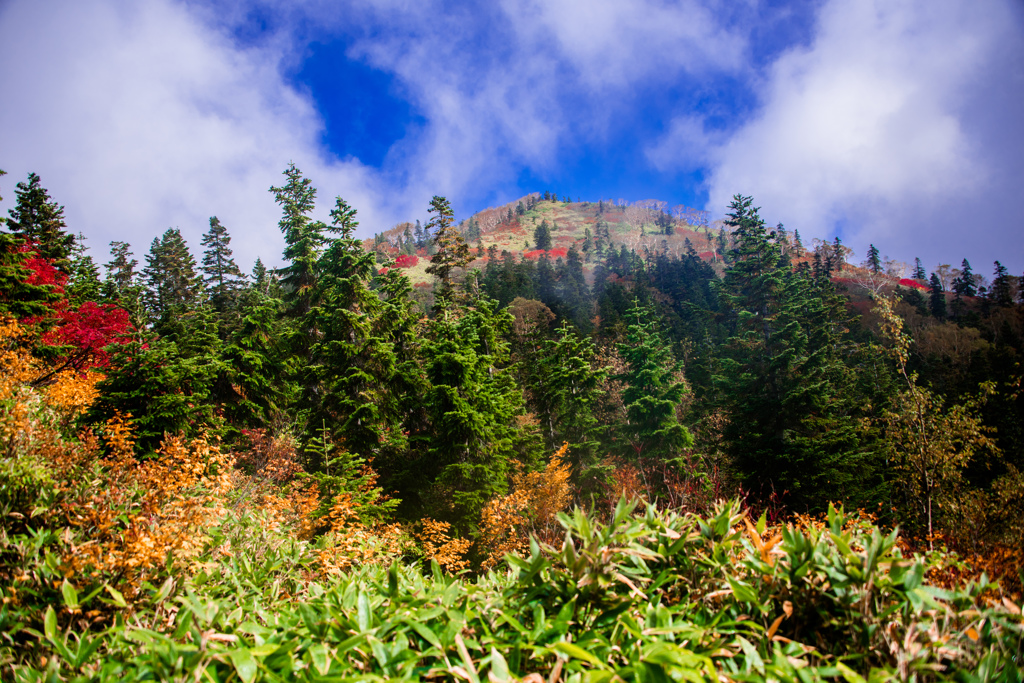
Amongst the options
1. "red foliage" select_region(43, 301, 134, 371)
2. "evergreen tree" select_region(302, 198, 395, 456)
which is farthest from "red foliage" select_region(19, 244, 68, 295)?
"evergreen tree" select_region(302, 198, 395, 456)

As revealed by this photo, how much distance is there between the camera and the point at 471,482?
47.5 feet

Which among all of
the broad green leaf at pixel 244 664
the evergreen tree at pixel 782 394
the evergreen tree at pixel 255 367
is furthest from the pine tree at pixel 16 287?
the evergreen tree at pixel 782 394

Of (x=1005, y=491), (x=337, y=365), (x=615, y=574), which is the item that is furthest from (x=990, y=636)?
(x=337, y=365)

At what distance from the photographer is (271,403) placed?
1769cm

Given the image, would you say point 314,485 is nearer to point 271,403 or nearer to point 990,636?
point 271,403

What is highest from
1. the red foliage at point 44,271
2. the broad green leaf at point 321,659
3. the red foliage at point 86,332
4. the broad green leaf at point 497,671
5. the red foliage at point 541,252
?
the red foliage at point 541,252

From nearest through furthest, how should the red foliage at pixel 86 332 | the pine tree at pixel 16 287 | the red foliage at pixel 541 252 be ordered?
the pine tree at pixel 16 287 < the red foliage at pixel 86 332 < the red foliage at pixel 541 252

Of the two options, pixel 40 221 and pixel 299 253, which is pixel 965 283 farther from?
pixel 40 221

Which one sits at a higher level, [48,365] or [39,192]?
[39,192]

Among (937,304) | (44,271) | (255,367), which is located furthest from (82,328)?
(937,304)

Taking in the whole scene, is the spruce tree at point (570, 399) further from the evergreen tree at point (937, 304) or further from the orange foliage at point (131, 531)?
the evergreen tree at point (937, 304)

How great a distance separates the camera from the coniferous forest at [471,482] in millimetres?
1634

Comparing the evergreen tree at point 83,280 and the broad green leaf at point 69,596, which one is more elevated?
the evergreen tree at point 83,280

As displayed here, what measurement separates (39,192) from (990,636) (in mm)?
38355
